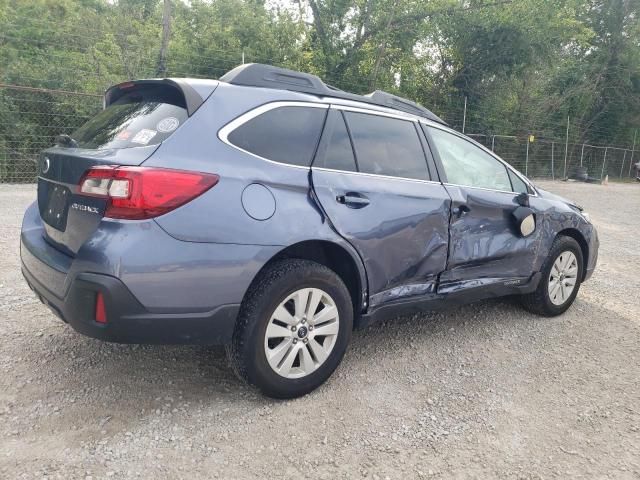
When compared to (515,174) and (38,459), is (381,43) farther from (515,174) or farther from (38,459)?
(38,459)

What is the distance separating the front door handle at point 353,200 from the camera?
277 centimetres

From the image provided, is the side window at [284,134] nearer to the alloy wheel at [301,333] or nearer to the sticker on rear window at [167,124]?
the sticker on rear window at [167,124]

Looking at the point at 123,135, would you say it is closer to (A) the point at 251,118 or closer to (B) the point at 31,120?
(A) the point at 251,118

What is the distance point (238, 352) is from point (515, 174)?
2749mm

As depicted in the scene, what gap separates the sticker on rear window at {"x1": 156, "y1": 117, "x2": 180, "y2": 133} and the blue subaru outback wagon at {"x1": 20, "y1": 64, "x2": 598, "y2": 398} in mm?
11

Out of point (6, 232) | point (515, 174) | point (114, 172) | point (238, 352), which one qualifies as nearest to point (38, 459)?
point (238, 352)

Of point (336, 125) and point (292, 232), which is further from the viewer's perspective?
point (336, 125)

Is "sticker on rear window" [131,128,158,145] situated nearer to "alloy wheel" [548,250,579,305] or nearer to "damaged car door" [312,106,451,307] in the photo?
"damaged car door" [312,106,451,307]

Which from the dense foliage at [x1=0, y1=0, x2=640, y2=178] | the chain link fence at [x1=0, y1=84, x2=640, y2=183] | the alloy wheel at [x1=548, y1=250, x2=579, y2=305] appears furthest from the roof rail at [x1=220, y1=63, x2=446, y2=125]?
the dense foliage at [x1=0, y1=0, x2=640, y2=178]

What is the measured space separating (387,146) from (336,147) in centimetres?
44

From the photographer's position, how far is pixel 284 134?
2.70 m

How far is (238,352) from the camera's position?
8.19 ft

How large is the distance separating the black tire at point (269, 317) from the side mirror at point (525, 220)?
1.78 metres

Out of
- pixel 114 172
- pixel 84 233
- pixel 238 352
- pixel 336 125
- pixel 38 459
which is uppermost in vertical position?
pixel 336 125
